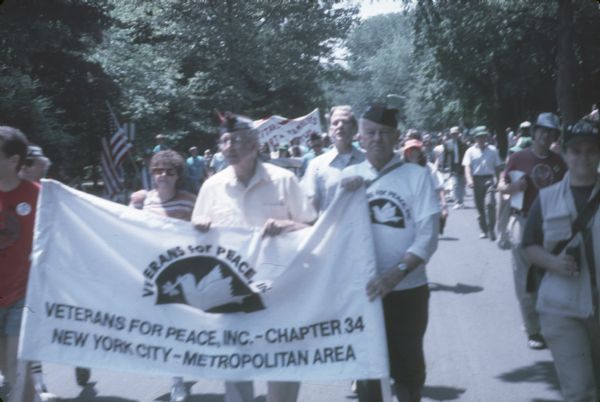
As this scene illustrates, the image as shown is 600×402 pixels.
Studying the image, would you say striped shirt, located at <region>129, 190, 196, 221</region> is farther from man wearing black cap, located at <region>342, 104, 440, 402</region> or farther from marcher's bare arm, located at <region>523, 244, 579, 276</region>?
marcher's bare arm, located at <region>523, 244, 579, 276</region>

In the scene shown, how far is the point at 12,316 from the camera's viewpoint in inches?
210

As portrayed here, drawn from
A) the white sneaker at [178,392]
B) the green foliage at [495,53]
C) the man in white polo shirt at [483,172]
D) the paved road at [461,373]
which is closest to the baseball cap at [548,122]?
the green foliage at [495,53]

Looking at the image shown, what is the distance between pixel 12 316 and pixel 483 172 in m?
11.5

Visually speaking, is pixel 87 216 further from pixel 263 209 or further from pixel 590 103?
pixel 590 103

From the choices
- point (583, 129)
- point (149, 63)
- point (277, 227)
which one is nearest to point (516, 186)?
point (583, 129)

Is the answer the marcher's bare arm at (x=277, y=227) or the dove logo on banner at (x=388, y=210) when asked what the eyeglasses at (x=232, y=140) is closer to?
the marcher's bare arm at (x=277, y=227)

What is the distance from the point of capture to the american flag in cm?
1859

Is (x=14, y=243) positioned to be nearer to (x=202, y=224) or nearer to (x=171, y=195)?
(x=202, y=224)

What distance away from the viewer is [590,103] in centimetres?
3509

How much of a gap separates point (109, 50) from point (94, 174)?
384cm

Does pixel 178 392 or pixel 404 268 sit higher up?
pixel 404 268

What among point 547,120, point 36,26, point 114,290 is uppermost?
point 36,26

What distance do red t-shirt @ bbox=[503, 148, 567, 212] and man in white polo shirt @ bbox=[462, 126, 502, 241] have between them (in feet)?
24.5

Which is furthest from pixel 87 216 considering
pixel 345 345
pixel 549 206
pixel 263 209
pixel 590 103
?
pixel 590 103
